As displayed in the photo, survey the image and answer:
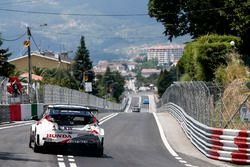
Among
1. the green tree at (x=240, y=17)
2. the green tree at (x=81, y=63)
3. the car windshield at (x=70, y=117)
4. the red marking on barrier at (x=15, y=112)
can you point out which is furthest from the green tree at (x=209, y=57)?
the green tree at (x=81, y=63)

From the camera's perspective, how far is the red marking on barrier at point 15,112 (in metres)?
35.9

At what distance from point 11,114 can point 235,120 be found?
18263mm

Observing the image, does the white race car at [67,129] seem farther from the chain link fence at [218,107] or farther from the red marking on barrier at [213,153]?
the chain link fence at [218,107]

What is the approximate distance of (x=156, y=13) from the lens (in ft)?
202

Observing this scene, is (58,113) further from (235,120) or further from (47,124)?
(235,120)

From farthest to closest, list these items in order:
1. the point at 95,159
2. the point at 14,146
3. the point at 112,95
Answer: the point at 112,95 → the point at 14,146 → the point at 95,159

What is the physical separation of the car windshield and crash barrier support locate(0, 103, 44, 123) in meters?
15.5

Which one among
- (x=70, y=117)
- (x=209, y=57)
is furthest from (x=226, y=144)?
(x=209, y=57)

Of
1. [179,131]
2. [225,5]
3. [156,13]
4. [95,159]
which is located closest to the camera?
[95,159]

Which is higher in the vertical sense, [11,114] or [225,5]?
[225,5]

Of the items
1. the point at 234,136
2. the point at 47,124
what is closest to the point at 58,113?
the point at 47,124

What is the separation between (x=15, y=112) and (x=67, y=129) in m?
18.9

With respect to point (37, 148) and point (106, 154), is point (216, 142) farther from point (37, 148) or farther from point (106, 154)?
point (37, 148)

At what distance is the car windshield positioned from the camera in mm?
18531
